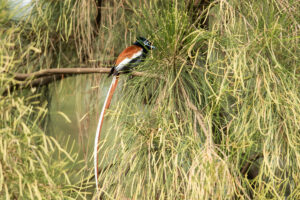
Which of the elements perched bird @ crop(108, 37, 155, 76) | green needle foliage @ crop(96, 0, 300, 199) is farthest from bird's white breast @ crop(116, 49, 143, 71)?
green needle foliage @ crop(96, 0, 300, 199)

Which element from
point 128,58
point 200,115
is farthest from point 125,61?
point 200,115

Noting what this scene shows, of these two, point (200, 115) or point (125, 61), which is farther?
point (125, 61)

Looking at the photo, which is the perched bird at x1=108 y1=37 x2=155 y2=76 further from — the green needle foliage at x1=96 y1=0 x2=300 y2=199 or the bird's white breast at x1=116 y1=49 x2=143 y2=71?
the green needle foliage at x1=96 y1=0 x2=300 y2=199

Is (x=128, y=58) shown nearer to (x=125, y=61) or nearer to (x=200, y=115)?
(x=125, y=61)

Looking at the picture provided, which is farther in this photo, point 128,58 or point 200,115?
point 128,58

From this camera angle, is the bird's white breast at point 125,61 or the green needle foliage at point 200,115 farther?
the bird's white breast at point 125,61

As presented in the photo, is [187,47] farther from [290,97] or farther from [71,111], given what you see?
[71,111]

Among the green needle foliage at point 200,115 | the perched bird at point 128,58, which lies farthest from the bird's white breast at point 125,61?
the green needle foliage at point 200,115

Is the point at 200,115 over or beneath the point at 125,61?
beneath

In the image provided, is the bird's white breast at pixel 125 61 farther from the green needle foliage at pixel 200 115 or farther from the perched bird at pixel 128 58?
the green needle foliage at pixel 200 115

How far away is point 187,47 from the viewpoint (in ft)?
3.16

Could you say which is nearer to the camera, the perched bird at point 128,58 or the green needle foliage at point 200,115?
the green needle foliage at point 200,115

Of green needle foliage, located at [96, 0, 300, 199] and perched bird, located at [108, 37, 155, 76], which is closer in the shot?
green needle foliage, located at [96, 0, 300, 199]

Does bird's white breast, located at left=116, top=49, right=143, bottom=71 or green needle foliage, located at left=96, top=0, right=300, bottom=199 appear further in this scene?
bird's white breast, located at left=116, top=49, right=143, bottom=71
